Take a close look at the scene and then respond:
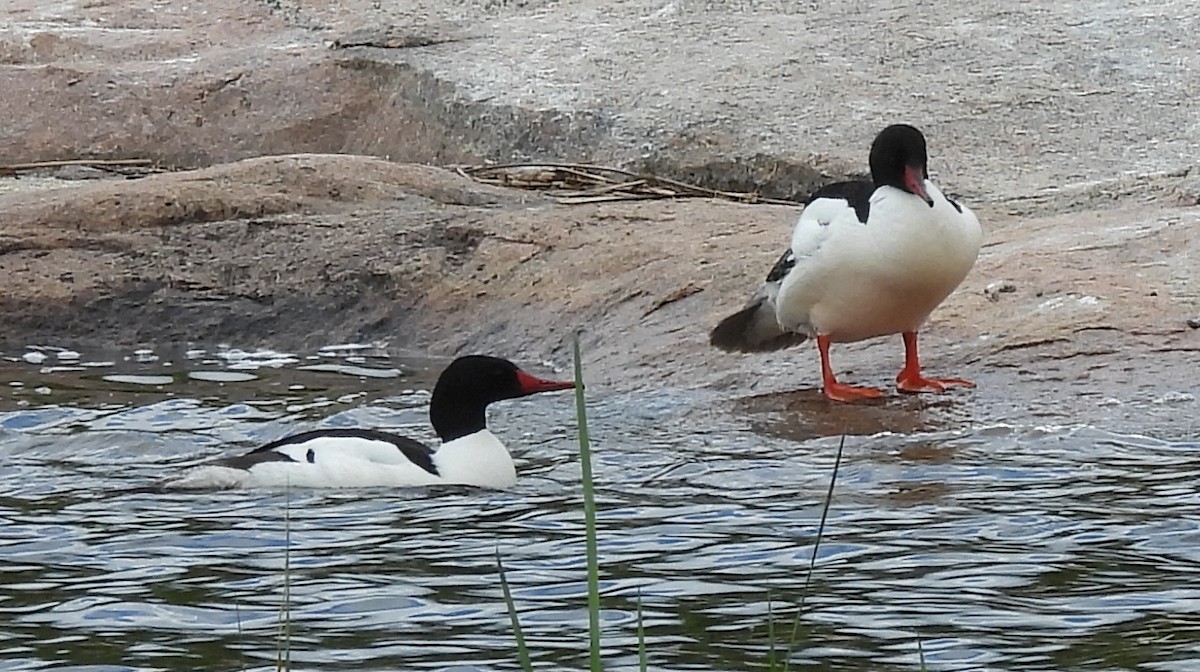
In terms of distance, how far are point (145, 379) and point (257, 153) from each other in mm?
5688

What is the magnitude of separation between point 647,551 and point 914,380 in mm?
2681

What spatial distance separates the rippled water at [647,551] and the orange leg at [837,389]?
0.16 metres

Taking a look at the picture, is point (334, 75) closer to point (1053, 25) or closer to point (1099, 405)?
point (1053, 25)

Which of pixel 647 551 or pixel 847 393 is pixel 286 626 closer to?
pixel 647 551

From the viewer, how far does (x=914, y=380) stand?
8.39 meters

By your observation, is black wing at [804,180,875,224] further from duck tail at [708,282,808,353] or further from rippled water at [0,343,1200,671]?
rippled water at [0,343,1200,671]

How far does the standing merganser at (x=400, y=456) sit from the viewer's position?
7156mm

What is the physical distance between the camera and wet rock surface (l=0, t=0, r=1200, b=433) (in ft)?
29.8

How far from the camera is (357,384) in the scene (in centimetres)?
982

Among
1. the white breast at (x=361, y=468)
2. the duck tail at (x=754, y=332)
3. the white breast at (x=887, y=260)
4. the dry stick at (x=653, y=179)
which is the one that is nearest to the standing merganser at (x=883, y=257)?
the white breast at (x=887, y=260)

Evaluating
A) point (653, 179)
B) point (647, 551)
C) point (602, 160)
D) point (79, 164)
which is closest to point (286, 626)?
point (647, 551)

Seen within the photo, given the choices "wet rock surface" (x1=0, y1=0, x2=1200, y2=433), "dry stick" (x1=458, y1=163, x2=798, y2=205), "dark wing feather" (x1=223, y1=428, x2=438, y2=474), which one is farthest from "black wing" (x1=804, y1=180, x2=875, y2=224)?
"dry stick" (x1=458, y1=163, x2=798, y2=205)

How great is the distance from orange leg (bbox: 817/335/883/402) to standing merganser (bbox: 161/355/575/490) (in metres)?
1.16

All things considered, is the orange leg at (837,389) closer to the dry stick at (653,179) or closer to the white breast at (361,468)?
the white breast at (361,468)
